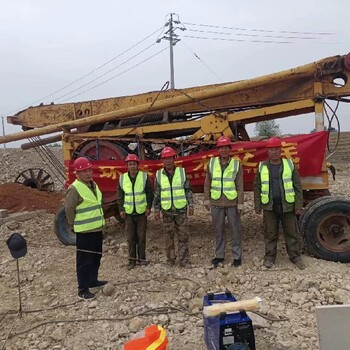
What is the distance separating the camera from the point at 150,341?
11.5 ft

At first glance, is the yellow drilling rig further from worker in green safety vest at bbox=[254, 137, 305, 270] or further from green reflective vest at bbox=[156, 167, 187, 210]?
green reflective vest at bbox=[156, 167, 187, 210]

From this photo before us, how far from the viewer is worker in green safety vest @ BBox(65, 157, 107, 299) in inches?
222

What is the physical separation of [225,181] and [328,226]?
171cm

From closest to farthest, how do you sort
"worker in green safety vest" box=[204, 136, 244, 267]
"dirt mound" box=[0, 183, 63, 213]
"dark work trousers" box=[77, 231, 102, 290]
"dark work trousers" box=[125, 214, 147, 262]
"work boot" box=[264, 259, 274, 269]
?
1. "dark work trousers" box=[77, 231, 102, 290]
2. "work boot" box=[264, 259, 274, 269]
3. "worker in green safety vest" box=[204, 136, 244, 267]
4. "dark work trousers" box=[125, 214, 147, 262]
5. "dirt mound" box=[0, 183, 63, 213]

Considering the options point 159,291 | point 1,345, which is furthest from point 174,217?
point 1,345

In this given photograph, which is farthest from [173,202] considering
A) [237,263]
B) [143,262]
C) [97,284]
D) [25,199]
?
[25,199]

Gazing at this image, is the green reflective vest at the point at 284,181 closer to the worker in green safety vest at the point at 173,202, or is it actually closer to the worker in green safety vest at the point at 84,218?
the worker in green safety vest at the point at 173,202

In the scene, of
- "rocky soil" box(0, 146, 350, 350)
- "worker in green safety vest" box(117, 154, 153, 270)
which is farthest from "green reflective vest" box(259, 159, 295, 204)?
"worker in green safety vest" box(117, 154, 153, 270)

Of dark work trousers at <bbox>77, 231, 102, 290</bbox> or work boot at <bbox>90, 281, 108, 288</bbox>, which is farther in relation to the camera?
work boot at <bbox>90, 281, 108, 288</bbox>

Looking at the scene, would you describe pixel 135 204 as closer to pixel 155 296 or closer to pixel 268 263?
pixel 155 296

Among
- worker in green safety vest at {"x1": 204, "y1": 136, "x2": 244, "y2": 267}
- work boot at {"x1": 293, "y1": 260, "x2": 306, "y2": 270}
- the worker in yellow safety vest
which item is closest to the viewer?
the worker in yellow safety vest

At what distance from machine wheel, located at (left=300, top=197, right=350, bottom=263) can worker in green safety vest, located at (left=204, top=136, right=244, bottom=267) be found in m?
1.00

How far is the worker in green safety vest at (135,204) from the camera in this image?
648cm

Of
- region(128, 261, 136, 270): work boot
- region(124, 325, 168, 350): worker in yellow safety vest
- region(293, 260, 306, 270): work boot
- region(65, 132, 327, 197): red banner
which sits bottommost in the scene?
region(128, 261, 136, 270): work boot
